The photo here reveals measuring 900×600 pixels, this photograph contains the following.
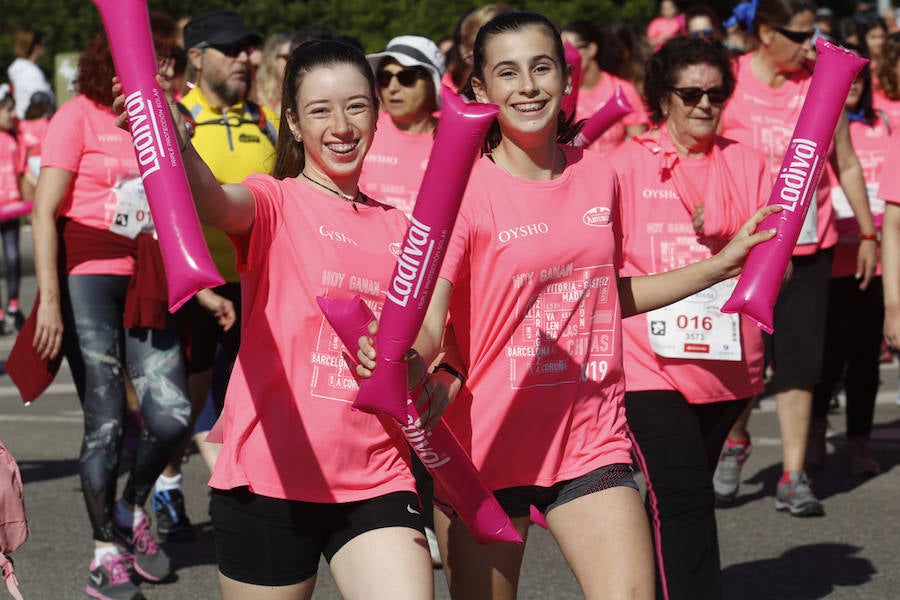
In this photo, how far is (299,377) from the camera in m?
3.73

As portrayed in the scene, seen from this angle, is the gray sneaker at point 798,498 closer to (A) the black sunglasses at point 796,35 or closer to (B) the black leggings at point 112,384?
(A) the black sunglasses at point 796,35

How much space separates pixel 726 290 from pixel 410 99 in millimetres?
2230

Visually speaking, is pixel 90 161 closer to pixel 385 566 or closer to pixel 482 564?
pixel 482 564

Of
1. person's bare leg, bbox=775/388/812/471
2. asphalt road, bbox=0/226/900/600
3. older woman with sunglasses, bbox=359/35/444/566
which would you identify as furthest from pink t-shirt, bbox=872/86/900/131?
older woman with sunglasses, bbox=359/35/444/566

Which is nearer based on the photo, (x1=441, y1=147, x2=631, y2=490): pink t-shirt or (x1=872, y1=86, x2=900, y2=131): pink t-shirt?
(x1=441, y1=147, x2=631, y2=490): pink t-shirt

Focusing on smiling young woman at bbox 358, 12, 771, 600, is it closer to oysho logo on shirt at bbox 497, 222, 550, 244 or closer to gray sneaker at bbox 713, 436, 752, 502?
oysho logo on shirt at bbox 497, 222, 550, 244

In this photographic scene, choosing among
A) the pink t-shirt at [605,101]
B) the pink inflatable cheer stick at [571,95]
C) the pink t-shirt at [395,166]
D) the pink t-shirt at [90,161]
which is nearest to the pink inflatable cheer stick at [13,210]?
the pink t-shirt at [605,101]

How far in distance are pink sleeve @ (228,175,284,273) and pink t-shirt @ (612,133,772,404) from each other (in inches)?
64.2

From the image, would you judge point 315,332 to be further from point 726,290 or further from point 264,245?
point 726,290

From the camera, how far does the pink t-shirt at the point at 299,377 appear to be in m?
3.73

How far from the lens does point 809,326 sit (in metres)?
7.25

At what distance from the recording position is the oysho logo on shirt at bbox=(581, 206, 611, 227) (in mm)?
4047

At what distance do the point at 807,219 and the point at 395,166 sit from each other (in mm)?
1961

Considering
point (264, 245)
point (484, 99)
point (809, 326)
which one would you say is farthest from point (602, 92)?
point (264, 245)
